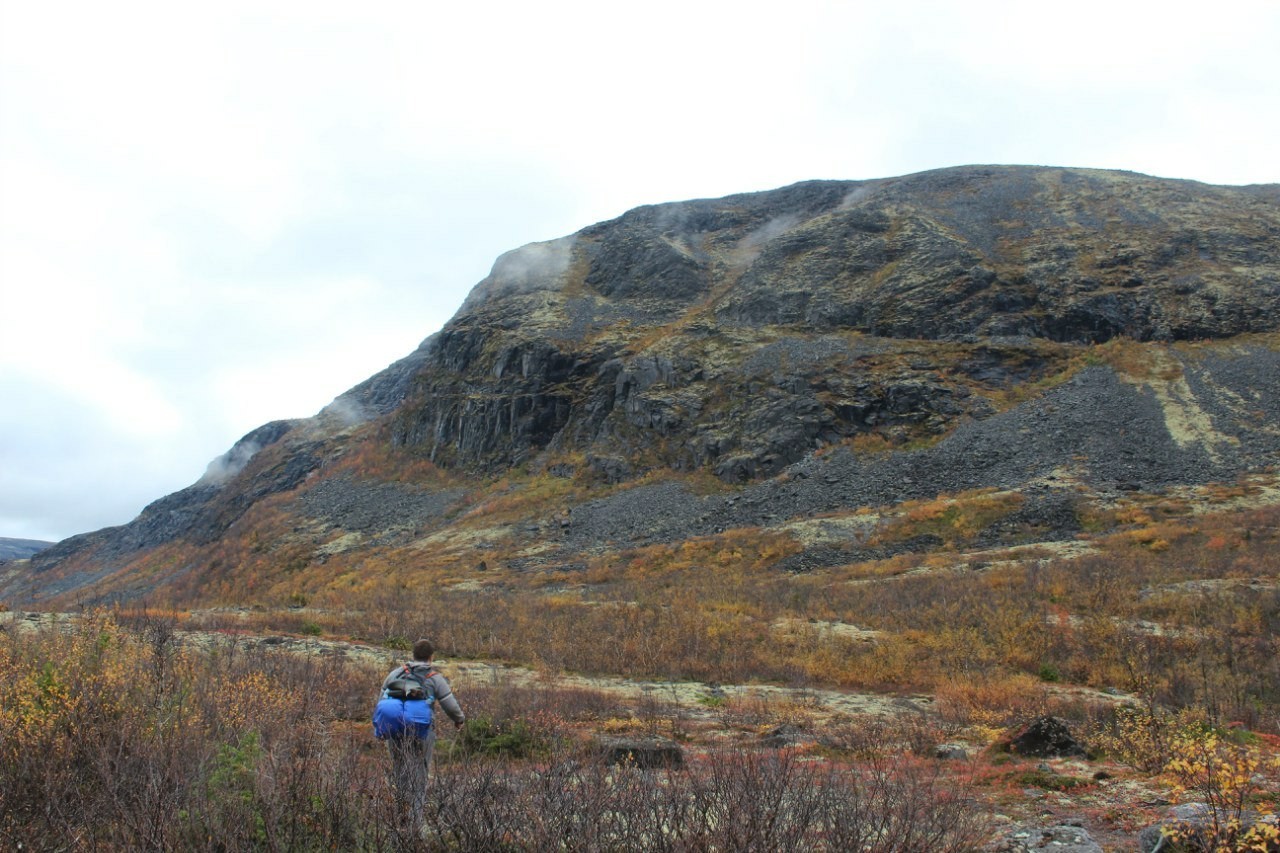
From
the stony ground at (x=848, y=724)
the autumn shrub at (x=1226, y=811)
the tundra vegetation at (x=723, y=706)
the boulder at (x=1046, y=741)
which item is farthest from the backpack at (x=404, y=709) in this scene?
the boulder at (x=1046, y=741)

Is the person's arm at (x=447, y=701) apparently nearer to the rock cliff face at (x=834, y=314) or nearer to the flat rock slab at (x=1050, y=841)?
the flat rock slab at (x=1050, y=841)

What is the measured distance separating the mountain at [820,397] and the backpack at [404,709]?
1949 centimetres

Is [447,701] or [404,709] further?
[447,701]

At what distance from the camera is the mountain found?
26781 millimetres

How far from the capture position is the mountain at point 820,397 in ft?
87.9

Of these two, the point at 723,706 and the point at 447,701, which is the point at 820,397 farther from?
the point at 447,701

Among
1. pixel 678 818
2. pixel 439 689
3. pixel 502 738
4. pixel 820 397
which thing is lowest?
pixel 502 738

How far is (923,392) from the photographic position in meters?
34.7

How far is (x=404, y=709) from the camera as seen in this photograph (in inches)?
172

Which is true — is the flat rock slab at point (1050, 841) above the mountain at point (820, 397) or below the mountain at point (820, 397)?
below

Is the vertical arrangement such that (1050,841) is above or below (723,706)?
above

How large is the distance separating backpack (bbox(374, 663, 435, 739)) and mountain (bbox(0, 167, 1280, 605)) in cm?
1949

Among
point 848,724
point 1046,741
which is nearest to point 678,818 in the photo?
point 1046,741

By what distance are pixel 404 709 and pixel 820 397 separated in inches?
1338
